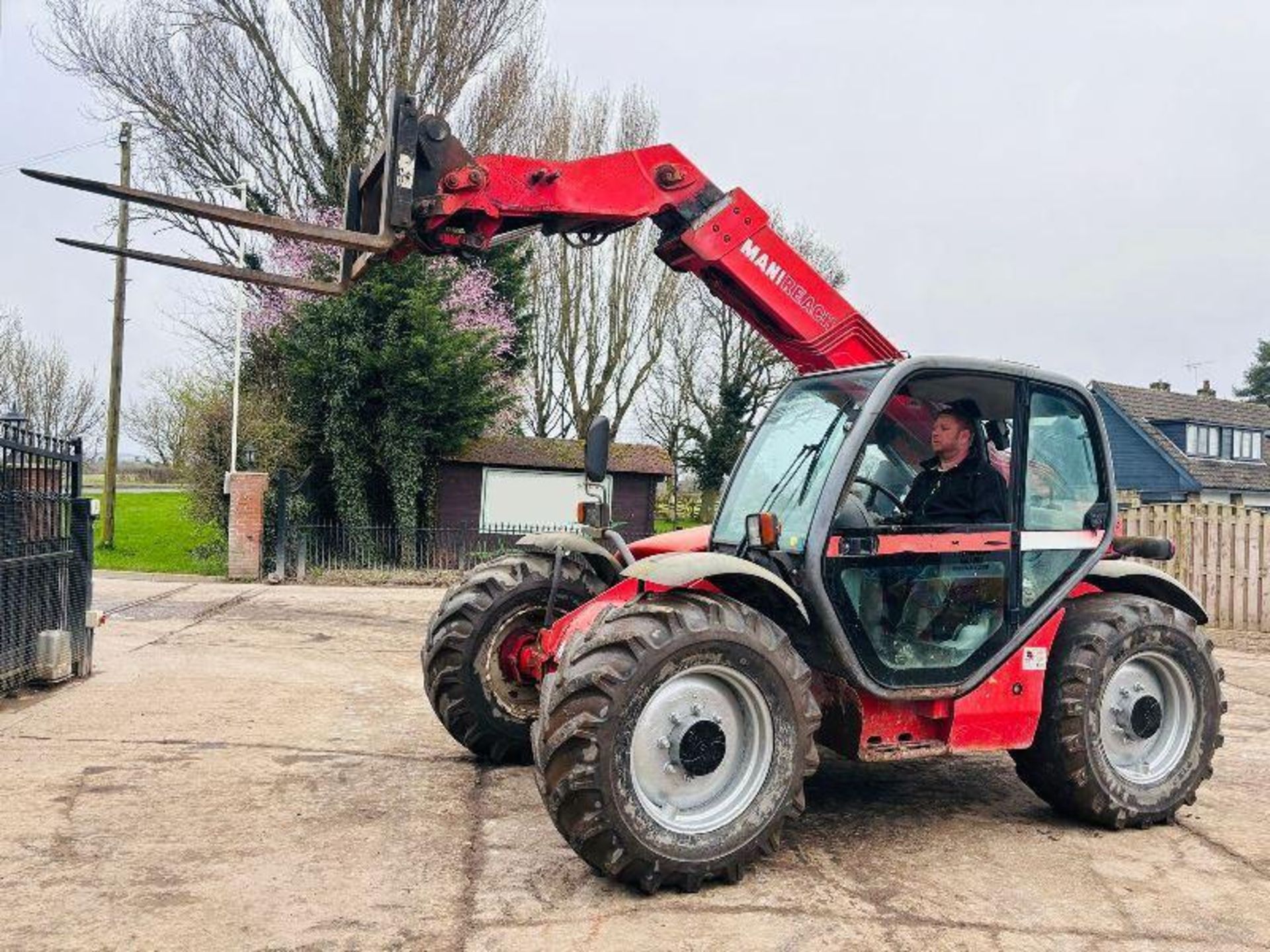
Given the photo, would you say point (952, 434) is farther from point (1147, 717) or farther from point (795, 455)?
point (1147, 717)

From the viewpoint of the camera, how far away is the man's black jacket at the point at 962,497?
4.69m

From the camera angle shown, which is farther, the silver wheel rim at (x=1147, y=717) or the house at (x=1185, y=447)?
the house at (x=1185, y=447)

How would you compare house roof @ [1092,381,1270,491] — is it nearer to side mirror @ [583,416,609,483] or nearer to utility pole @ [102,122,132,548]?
utility pole @ [102,122,132,548]

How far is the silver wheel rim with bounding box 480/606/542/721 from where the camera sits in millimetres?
5512

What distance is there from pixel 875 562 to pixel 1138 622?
1.41m

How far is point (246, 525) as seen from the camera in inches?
685

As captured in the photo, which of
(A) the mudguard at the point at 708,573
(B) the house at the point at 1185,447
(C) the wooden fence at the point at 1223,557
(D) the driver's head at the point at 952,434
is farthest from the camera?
(B) the house at the point at 1185,447

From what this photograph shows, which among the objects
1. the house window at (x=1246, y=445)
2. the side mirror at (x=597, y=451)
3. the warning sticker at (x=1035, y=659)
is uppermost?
the house window at (x=1246, y=445)

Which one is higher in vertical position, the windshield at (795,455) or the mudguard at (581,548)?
the windshield at (795,455)

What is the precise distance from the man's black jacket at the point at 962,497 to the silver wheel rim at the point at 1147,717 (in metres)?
0.96

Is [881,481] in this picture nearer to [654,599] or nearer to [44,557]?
[654,599]

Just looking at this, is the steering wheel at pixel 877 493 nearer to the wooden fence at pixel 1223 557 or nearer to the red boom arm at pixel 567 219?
the red boom arm at pixel 567 219

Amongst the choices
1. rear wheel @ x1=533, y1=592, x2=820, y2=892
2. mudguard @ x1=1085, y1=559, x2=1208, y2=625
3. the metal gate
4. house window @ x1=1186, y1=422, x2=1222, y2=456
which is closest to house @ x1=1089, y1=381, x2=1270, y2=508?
house window @ x1=1186, y1=422, x2=1222, y2=456

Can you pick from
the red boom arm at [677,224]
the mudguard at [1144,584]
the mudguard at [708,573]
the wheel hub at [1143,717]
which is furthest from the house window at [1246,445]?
the mudguard at [708,573]
